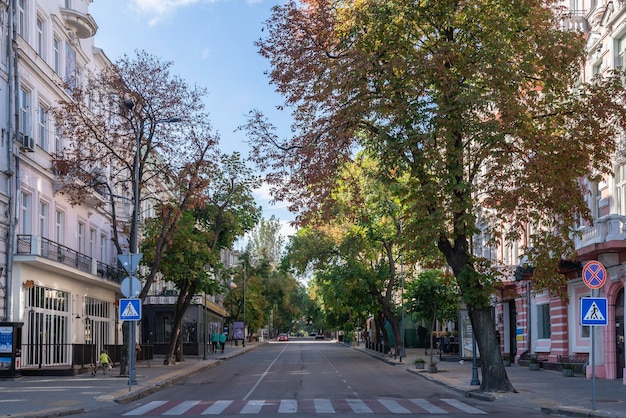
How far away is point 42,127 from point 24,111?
2.15m

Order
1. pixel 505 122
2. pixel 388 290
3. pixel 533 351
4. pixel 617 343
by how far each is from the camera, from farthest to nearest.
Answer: pixel 388 290, pixel 533 351, pixel 617 343, pixel 505 122

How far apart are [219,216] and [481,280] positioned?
73.3 ft

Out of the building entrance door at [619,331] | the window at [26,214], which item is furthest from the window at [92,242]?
the building entrance door at [619,331]

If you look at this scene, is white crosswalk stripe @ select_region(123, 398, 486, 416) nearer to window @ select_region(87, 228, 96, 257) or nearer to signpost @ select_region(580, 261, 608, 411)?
signpost @ select_region(580, 261, 608, 411)

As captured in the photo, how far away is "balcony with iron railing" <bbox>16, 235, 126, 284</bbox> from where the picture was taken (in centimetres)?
2988

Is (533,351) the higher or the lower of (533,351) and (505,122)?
the lower

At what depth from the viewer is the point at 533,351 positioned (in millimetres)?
37875

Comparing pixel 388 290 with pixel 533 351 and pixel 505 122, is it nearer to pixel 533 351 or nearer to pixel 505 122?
pixel 533 351

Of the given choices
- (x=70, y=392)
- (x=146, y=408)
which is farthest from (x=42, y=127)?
Answer: (x=146, y=408)

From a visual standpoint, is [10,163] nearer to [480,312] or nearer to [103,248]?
[103,248]

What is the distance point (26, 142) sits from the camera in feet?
98.6

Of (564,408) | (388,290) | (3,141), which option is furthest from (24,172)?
(388,290)

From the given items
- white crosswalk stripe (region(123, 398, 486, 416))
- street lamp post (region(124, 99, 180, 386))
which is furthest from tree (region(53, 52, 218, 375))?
white crosswalk stripe (region(123, 398, 486, 416))

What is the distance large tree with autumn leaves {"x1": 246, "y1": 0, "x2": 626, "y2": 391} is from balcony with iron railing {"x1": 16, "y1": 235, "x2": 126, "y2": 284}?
1228 centimetres
